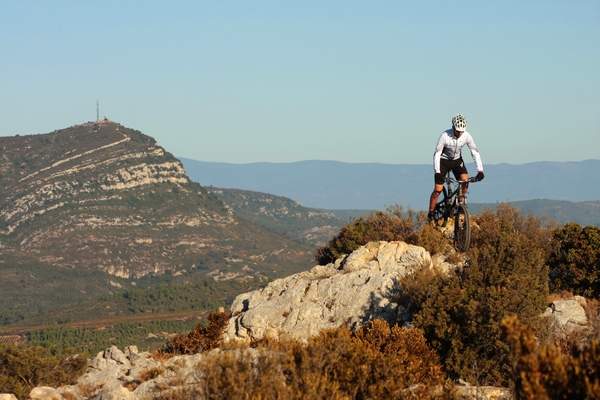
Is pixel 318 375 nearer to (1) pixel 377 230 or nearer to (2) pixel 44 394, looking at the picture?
(2) pixel 44 394

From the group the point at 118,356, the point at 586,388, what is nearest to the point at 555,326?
the point at 586,388

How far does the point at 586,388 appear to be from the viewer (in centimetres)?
863

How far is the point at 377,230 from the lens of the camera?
2834 cm

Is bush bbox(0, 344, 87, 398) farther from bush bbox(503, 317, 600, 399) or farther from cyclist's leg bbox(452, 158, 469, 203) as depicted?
bush bbox(503, 317, 600, 399)

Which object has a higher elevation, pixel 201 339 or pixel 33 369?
pixel 201 339

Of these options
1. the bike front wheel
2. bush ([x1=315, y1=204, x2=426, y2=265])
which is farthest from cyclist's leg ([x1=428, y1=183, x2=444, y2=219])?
bush ([x1=315, y1=204, x2=426, y2=265])

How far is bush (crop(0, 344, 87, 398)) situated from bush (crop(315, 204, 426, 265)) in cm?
1105

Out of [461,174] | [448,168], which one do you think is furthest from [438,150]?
[461,174]

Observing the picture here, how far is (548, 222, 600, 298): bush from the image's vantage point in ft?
67.7

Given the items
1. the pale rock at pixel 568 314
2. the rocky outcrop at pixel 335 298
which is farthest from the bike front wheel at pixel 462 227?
the pale rock at pixel 568 314

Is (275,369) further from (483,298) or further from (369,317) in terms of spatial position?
Answer: (369,317)

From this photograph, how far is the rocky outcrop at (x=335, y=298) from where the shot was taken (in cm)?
2006

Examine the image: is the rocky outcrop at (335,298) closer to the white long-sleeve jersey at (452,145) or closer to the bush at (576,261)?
the white long-sleeve jersey at (452,145)

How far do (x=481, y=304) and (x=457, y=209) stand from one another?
4.30m
